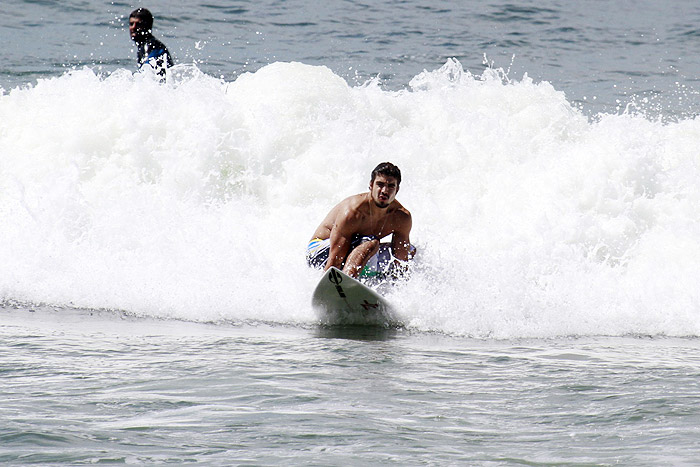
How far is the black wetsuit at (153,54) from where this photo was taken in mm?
10383

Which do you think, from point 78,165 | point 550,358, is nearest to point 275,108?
point 78,165

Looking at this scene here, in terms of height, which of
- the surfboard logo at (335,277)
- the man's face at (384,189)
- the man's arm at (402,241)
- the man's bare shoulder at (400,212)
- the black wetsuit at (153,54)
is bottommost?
the surfboard logo at (335,277)

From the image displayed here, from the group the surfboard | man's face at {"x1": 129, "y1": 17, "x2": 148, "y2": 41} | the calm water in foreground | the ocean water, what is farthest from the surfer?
the surfboard

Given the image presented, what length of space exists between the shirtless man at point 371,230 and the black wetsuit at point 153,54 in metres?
4.24

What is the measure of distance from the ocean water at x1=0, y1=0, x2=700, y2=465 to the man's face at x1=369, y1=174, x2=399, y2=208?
653 millimetres

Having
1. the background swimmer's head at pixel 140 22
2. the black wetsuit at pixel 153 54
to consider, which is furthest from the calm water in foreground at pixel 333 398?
the black wetsuit at pixel 153 54

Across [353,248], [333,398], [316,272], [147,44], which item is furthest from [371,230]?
[147,44]

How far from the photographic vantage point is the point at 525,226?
30.2 ft

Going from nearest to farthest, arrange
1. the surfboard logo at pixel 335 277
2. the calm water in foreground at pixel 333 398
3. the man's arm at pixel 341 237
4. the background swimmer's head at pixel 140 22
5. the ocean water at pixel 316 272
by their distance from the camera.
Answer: the calm water in foreground at pixel 333 398, the ocean water at pixel 316 272, the surfboard logo at pixel 335 277, the man's arm at pixel 341 237, the background swimmer's head at pixel 140 22

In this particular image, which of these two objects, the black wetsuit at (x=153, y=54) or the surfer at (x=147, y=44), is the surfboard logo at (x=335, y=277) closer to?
the surfer at (x=147, y=44)

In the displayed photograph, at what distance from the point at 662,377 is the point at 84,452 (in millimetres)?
3122

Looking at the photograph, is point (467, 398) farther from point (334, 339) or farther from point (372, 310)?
point (372, 310)

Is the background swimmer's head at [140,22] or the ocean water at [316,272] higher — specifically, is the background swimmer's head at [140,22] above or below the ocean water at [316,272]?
above

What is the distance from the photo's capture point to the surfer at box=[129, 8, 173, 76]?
9977 mm
